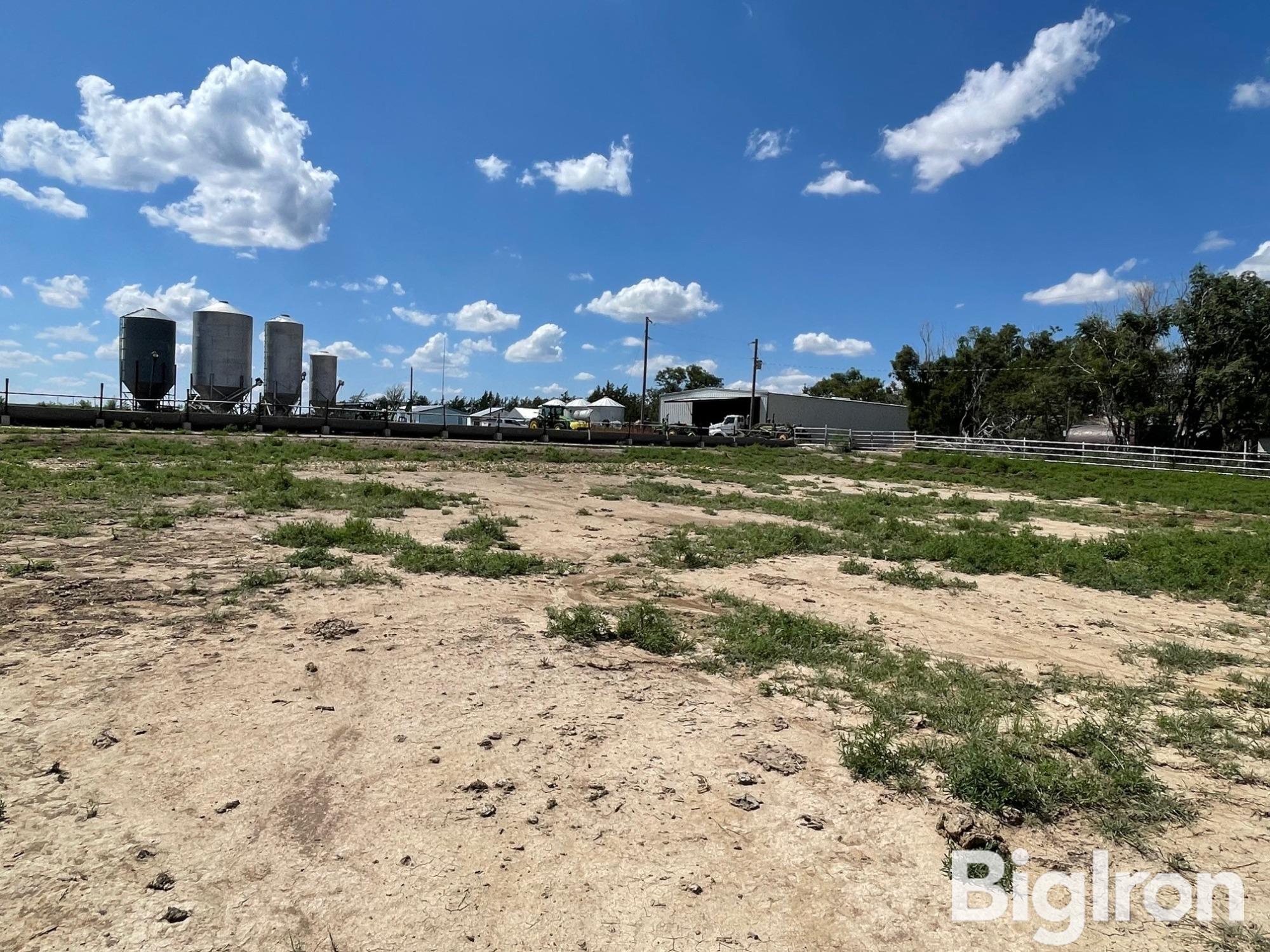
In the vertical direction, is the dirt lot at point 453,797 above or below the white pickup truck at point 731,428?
below

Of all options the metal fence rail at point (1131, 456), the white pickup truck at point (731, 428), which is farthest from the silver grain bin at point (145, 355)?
the metal fence rail at point (1131, 456)

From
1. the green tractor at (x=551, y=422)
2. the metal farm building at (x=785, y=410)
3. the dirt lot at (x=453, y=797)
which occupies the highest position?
the metal farm building at (x=785, y=410)

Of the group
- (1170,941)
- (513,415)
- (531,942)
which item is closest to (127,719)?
(531,942)

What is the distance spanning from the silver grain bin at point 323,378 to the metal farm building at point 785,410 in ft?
91.4

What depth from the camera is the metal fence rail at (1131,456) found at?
34.6m

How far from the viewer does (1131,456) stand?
38781 mm

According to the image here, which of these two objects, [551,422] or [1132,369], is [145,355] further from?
[1132,369]

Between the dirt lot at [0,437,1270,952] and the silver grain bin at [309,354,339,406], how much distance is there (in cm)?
4319

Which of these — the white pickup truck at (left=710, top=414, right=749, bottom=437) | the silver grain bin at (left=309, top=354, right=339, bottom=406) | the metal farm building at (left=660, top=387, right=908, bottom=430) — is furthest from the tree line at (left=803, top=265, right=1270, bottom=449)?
the silver grain bin at (left=309, top=354, right=339, bottom=406)

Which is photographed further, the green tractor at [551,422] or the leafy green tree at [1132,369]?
the green tractor at [551,422]

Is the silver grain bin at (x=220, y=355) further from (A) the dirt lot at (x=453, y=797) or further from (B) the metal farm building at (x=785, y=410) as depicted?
(A) the dirt lot at (x=453, y=797)

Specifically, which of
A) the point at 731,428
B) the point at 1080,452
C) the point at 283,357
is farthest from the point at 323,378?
the point at 1080,452

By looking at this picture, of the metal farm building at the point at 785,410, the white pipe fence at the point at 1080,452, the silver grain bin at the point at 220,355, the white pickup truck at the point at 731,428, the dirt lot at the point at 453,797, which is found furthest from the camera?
the metal farm building at the point at 785,410

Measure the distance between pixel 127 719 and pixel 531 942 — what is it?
3107mm
